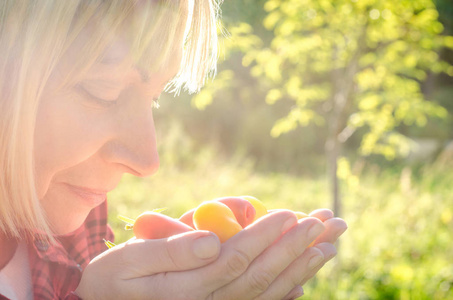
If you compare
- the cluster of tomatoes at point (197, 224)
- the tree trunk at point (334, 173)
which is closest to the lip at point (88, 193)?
the cluster of tomatoes at point (197, 224)

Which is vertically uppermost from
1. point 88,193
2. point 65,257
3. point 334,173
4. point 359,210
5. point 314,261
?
point 88,193

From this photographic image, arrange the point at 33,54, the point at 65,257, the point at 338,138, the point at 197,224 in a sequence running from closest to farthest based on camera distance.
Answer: the point at 33,54 → the point at 197,224 → the point at 65,257 → the point at 338,138

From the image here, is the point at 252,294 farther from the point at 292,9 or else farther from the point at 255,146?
the point at 255,146

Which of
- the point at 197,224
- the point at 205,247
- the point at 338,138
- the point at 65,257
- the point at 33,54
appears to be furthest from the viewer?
the point at 338,138

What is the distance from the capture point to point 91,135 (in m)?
1.07

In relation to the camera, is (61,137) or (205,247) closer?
(205,247)

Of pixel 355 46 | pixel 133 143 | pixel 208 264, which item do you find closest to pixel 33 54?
pixel 133 143

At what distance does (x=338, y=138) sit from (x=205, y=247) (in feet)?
10.9

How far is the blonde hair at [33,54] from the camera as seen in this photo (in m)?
1.01

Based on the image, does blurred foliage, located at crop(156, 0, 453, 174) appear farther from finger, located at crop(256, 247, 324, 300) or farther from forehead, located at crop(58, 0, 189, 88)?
finger, located at crop(256, 247, 324, 300)

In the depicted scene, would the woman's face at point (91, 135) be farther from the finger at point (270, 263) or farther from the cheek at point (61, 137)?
the finger at point (270, 263)

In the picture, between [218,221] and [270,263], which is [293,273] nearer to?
[270,263]

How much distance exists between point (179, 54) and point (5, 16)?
1.36 feet

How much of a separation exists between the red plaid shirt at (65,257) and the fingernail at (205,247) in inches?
12.6
